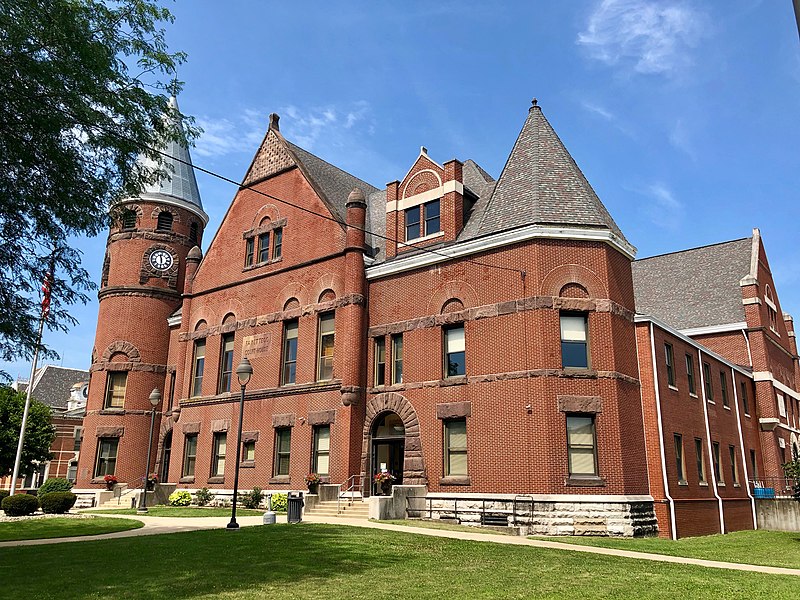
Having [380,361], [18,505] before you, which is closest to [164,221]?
[380,361]

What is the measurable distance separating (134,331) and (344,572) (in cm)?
2997

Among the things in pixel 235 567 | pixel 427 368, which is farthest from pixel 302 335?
pixel 235 567

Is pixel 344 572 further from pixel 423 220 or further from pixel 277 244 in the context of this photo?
pixel 277 244

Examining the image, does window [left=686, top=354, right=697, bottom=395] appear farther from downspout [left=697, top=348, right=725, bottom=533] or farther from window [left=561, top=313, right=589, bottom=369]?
window [left=561, top=313, right=589, bottom=369]

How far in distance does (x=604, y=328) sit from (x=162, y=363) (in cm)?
2582

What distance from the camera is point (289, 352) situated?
30984 mm

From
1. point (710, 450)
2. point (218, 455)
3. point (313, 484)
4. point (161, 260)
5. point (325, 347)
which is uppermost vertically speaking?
point (161, 260)

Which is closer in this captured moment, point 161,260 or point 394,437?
point 394,437

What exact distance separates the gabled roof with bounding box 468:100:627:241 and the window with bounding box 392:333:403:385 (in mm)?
5490

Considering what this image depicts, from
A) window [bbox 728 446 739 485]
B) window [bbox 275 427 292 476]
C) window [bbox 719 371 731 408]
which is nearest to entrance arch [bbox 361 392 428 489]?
window [bbox 275 427 292 476]

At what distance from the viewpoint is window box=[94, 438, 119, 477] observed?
37.1 metres

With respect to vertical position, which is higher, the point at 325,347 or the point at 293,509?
the point at 325,347

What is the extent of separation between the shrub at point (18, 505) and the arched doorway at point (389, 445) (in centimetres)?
1298

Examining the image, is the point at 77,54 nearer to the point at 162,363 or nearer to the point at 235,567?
Answer: the point at 235,567
